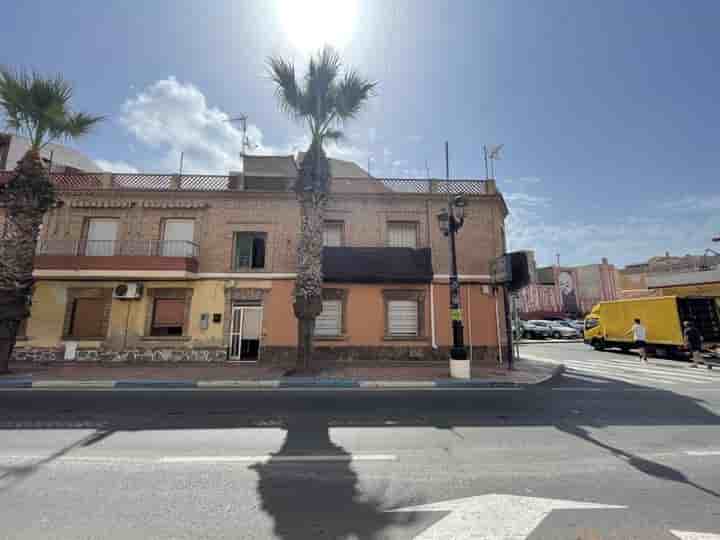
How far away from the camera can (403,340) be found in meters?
13.0

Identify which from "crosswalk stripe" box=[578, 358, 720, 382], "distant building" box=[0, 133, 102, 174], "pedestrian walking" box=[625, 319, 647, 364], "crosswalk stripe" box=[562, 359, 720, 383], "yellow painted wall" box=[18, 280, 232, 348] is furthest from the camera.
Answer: "distant building" box=[0, 133, 102, 174]

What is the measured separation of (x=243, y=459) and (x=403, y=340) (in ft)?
31.9

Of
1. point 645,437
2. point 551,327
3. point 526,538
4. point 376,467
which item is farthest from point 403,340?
point 551,327

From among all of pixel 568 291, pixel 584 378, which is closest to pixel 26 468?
pixel 584 378

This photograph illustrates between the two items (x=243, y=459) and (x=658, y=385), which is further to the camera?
(x=658, y=385)

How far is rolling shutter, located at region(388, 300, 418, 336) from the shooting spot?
13.3 metres

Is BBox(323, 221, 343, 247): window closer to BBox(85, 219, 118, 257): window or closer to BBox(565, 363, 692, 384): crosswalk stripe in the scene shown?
BBox(85, 219, 118, 257): window

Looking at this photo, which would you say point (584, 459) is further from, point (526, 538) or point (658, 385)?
point (658, 385)

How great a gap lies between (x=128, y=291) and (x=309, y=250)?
28.0ft

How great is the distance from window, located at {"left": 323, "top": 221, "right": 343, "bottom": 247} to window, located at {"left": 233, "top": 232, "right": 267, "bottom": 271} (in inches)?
111

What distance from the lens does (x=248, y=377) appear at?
922cm

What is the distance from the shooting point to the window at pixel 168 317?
1298 cm

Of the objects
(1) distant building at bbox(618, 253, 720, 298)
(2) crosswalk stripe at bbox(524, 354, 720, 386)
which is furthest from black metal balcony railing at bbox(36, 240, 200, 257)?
(1) distant building at bbox(618, 253, 720, 298)

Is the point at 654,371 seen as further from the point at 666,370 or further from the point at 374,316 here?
the point at 374,316
